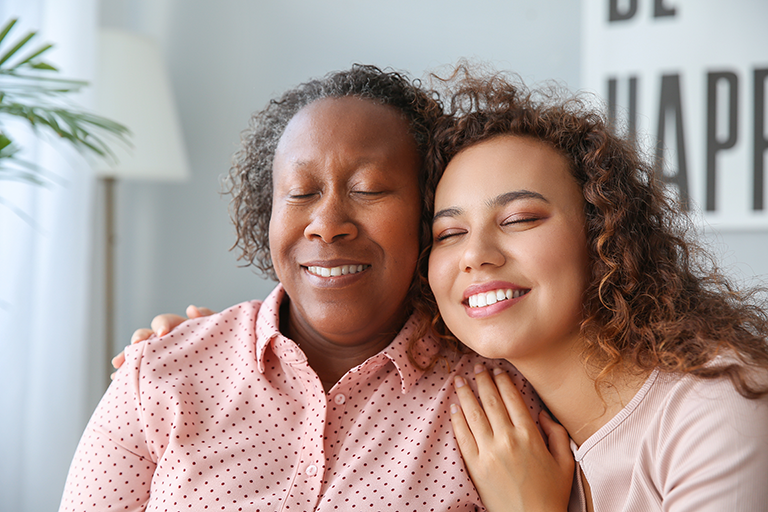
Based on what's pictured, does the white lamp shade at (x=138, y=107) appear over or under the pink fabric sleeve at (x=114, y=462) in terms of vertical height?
over

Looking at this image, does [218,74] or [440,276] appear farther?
[218,74]

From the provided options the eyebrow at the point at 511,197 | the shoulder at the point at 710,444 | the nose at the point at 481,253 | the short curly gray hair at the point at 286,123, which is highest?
the short curly gray hair at the point at 286,123

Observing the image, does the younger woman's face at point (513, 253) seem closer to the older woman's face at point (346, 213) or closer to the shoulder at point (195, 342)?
the older woman's face at point (346, 213)

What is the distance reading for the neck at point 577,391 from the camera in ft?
3.70

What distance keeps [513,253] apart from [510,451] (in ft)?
1.08

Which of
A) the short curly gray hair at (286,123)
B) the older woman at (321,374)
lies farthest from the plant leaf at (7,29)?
the older woman at (321,374)

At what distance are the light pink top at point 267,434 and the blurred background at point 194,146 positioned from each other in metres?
1.33

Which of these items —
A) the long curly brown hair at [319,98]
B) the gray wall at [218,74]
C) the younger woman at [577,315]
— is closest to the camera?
the younger woman at [577,315]

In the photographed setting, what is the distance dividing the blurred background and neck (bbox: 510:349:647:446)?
4.30 feet

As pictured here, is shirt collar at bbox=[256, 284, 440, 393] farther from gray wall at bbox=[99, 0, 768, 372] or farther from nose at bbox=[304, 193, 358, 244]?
gray wall at bbox=[99, 0, 768, 372]

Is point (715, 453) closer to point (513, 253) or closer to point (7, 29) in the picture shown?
point (513, 253)

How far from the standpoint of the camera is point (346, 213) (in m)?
1.20

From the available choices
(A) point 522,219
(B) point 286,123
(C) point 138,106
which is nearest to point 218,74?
(C) point 138,106

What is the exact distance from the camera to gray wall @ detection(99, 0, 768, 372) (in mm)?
2689
